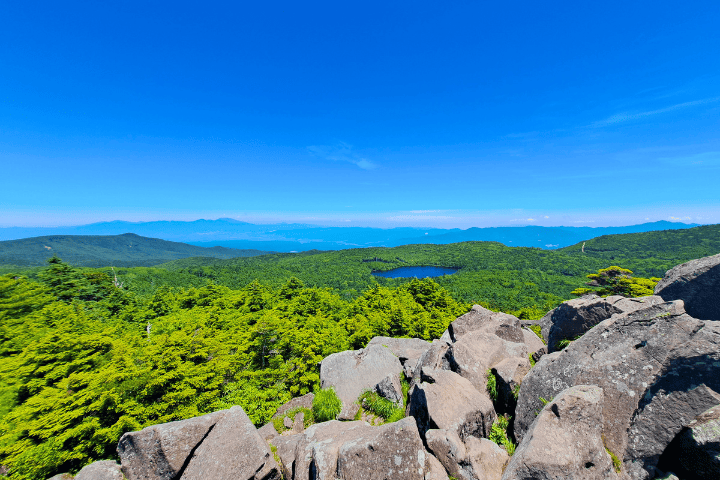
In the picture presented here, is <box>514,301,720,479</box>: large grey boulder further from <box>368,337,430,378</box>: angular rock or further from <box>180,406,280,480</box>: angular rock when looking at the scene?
<box>180,406,280,480</box>: angular rock

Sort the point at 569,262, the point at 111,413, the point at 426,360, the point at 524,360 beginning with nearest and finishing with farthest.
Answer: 1. the point at 524,360
2. the point at 111,413
3. the point at 426,360
4. the point at 569,262

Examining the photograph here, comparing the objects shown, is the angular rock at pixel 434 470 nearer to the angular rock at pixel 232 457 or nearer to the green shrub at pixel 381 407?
the green shrub at pixel 381 407

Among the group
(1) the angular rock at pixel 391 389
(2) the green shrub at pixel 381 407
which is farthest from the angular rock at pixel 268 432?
(1) the angular rock at pixel 391 389

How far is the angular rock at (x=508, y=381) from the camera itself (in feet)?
34.1

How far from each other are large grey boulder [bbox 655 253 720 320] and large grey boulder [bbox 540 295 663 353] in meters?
1.15

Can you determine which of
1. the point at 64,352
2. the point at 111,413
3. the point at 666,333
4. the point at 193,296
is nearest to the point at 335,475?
the point at 666,333

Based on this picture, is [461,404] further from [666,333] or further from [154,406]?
[154,406]

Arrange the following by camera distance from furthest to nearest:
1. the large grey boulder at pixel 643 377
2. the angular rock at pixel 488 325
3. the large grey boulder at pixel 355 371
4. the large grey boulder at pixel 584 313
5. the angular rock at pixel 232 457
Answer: the angular rock at pixel 488 325
the large grey boulder at pixel 355 371
the large grey boulder at pixel 584 313
the angular rock at pixel 232 457
the large grey boulder at pixel 643 377

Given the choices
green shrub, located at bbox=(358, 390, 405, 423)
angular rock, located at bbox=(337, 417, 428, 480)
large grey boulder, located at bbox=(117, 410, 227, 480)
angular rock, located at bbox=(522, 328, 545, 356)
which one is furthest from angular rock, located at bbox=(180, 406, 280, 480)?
angular rock, located at bbox=(522, 328, 545, 356)

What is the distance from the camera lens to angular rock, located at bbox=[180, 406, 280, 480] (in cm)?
901

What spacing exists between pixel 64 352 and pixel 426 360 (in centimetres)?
2236

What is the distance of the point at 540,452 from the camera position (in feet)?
21.3

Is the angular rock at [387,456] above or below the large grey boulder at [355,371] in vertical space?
above

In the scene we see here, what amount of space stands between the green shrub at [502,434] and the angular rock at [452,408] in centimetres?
19
